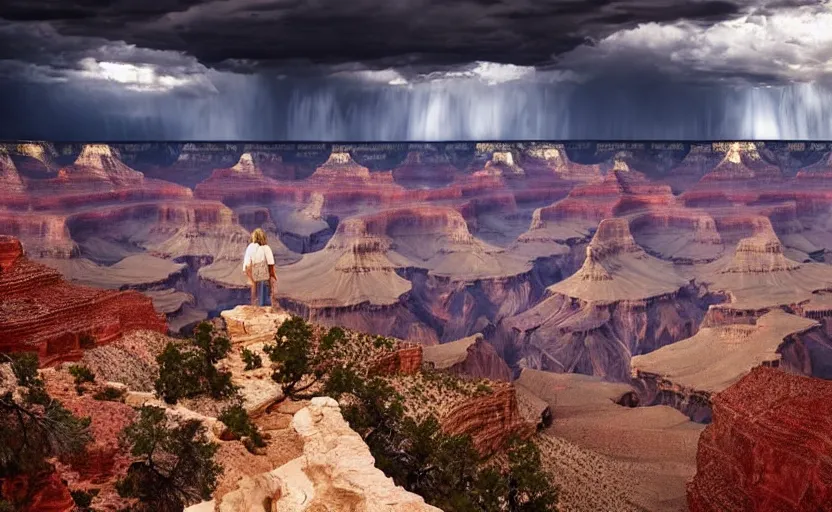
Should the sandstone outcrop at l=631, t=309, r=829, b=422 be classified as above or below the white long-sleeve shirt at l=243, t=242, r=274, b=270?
below

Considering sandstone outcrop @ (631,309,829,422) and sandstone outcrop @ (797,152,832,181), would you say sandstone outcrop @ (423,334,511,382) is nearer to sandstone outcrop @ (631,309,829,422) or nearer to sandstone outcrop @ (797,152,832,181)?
sandstone outcrop @ (631,309,829,422)

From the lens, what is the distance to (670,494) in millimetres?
28797

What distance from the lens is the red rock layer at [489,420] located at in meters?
26.6

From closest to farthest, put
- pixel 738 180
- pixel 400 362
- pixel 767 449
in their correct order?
pixel 767 449 < pixel 400 362 < pixel 738 180

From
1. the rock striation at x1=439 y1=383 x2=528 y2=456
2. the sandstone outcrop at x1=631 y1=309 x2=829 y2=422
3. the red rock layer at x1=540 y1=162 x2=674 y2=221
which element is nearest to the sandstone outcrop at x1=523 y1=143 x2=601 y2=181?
the red rock layer at x1=540 y1=162 x2=674 y2=221

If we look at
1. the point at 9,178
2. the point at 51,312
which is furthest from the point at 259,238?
the point at 9,178

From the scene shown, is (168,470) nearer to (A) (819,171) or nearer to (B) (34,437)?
(B) (34,437)

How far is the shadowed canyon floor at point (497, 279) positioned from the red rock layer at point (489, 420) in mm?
84

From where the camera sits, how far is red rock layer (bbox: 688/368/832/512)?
22297 mm

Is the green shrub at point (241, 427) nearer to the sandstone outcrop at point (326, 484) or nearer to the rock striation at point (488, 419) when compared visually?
the sandstone outcrop at point (326, 484)

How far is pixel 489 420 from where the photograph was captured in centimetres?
2805

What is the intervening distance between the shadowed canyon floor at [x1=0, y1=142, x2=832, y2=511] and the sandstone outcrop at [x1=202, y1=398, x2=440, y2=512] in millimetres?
173

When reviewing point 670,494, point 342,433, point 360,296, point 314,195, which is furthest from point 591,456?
point 314,195

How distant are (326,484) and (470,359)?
3940 centimetres
